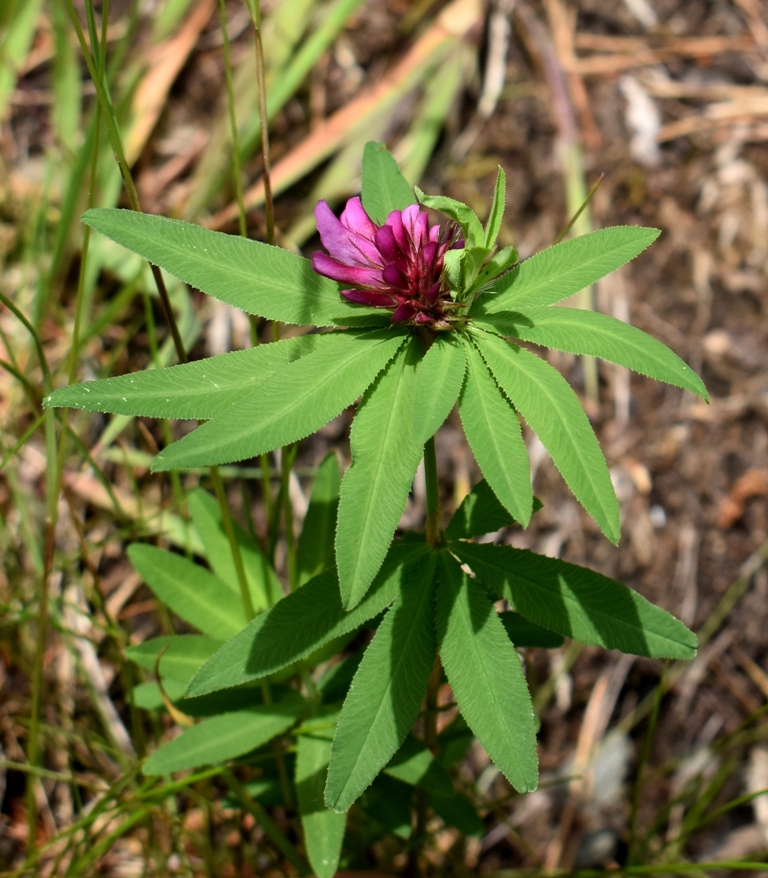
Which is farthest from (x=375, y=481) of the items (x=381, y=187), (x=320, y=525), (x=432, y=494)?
(x=320, y=525)

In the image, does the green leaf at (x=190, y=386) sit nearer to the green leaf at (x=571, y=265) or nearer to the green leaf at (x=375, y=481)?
the green leaf at (x=375, y=481)

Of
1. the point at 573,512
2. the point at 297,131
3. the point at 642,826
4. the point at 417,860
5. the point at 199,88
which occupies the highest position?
the point at 199,88

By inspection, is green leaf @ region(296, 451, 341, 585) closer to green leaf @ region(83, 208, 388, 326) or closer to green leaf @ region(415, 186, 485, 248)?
green leaf @ region(83, 208, 388, 326)

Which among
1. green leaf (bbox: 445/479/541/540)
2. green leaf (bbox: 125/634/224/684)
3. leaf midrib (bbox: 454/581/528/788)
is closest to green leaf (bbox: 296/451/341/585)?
green leaf (bbox: 125/634/224/684)

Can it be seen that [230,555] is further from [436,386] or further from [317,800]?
[436,386]

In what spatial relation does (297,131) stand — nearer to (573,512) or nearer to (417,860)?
(573,512)

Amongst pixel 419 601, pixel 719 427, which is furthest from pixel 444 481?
pixel 419 601
